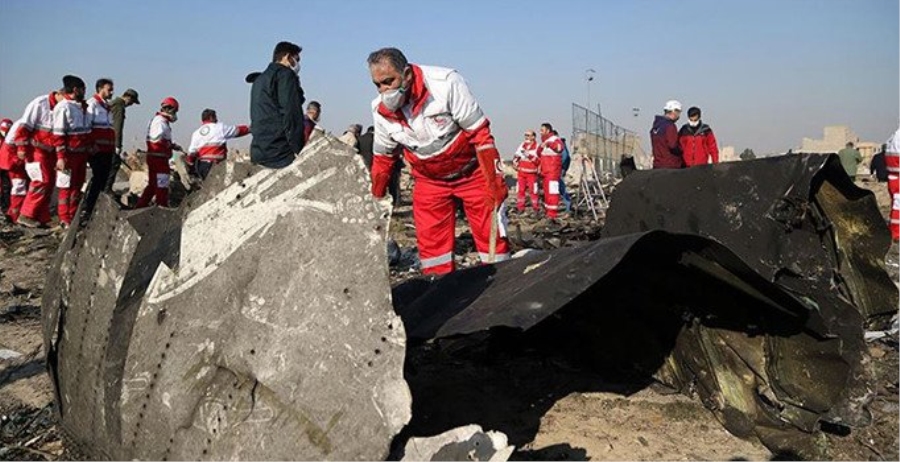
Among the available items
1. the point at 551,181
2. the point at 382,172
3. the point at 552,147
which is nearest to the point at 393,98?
the point at 382,172

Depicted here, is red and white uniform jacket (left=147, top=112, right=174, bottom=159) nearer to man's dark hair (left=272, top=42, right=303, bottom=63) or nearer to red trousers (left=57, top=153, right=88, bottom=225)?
red trousers (left=57, top=153, right=88, bottom=225)

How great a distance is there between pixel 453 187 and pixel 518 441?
1.83 metres

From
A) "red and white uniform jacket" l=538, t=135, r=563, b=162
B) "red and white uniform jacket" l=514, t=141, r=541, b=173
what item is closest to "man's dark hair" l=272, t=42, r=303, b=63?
"red and white uniform jacket" l=538, t=135, r=563, b=162

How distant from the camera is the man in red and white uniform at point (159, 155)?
9.52m

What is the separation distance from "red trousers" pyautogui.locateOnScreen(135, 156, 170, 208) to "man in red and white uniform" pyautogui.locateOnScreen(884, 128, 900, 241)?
933cm

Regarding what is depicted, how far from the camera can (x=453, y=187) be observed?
13.8 feet

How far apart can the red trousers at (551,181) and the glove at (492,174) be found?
786 cm

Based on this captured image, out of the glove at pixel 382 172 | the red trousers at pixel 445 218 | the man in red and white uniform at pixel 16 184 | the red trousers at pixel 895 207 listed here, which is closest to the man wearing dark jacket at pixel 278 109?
the glove at pixel 382 172

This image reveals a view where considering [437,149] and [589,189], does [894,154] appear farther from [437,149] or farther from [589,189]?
[589,189]

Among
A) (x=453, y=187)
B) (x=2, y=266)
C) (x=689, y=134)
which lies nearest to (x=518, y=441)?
(x=453, y=187)

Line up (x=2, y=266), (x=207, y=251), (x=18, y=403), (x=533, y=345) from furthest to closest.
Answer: (x=2, y=266) < (x=533, y=345) < (x=18, y=403) < (x=207, y=251)

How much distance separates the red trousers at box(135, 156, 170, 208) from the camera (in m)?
9.47

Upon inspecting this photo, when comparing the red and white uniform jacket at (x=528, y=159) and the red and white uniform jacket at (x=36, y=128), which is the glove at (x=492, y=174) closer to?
the red and white uniform jacket at (x=36, y=128)

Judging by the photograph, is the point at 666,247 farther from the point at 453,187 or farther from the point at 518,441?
the point at 453,187
